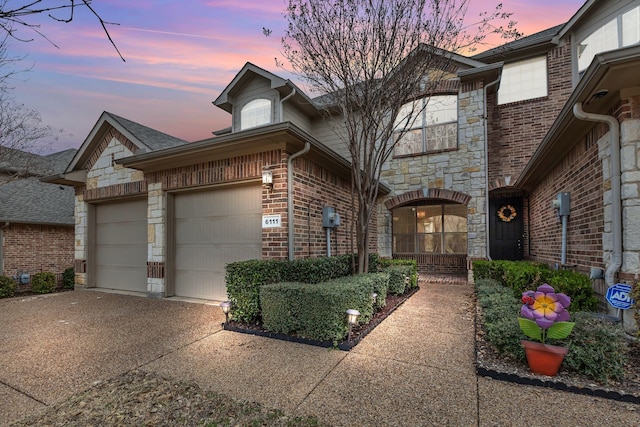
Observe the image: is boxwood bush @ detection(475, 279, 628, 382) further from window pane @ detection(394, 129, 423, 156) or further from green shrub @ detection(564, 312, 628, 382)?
window pane @ detection(394, 129, 423, 156)

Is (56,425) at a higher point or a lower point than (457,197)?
lower

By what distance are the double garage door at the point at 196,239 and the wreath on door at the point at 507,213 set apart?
7.91 meters

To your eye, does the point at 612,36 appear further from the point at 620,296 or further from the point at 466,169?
the point at 620,296

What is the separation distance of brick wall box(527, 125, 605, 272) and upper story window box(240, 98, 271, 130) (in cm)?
747

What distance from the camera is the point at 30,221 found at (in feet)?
31.4

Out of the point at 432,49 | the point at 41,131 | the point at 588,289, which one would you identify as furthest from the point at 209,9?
the point at 41,131

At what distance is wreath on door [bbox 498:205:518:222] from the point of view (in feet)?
31.2

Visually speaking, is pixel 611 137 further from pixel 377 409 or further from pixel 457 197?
pixel 457 197

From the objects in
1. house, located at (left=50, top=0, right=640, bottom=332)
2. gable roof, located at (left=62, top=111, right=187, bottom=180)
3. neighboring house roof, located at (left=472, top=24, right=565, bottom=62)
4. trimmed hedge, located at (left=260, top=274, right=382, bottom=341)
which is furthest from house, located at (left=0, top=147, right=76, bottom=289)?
neighboring house roof, located at (left=472, top=24, right=565, bottom=62)

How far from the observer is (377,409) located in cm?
230

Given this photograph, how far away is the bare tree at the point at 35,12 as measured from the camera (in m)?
1.49

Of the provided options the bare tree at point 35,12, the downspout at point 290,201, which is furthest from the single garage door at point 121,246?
the bare tree at point 35,12

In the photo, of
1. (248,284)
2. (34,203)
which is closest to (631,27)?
(248,284)

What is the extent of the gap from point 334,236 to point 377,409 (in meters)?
4.43
